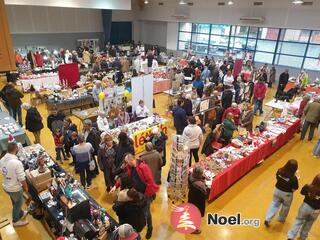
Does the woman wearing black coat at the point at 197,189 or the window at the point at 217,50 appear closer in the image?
the woman wearing black coat at the point at 197,189

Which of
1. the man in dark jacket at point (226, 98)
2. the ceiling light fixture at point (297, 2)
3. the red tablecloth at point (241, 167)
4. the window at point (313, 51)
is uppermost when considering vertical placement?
the ceiling light fixture at point (297, 2)

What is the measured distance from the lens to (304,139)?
8016mm

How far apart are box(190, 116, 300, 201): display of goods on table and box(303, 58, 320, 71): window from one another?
7.46 meters

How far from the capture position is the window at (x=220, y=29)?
16336 mm

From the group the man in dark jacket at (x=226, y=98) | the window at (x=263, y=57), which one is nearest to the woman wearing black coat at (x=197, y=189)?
the man in dark jacket at (x=226, y=98)

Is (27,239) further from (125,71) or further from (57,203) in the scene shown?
(125,71)

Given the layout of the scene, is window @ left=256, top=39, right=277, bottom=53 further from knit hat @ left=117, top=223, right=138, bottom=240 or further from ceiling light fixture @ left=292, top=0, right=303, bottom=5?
knit hat @ left=117, top=223, right=138, bottom=240

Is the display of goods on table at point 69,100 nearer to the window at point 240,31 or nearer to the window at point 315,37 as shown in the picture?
the window at point 240,31

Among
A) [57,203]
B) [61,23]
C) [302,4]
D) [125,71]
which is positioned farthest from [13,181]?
[61,23]

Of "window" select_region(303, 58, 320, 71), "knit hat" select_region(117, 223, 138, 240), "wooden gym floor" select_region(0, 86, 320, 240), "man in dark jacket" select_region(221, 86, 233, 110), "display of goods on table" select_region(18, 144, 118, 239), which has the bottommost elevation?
"wooden gym floor" select_region(0, 86, 320, 240)

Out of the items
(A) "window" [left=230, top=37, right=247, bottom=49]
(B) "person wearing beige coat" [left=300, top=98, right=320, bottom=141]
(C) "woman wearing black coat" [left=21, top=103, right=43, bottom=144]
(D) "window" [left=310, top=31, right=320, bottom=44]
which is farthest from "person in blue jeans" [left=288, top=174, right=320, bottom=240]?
(A) "window" [left=230, top=37, right=247, bottom=49]

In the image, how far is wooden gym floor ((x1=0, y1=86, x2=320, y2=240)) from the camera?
14.7 feet

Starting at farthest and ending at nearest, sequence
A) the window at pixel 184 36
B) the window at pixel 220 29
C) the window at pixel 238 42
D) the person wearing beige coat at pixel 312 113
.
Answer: the window at pixel 184 36 → the window at pixel 220 29 → the window at pixel 238 42 → the person wearing beige coat at pixel 312 113

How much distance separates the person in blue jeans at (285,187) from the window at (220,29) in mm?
14101
